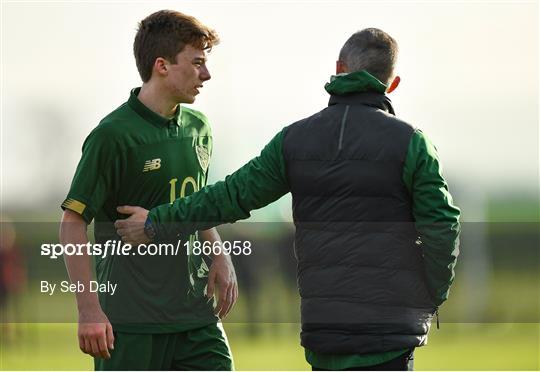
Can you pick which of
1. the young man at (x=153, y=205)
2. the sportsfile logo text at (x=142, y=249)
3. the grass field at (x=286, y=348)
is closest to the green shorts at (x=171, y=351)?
the young man at (x=153, y=205)

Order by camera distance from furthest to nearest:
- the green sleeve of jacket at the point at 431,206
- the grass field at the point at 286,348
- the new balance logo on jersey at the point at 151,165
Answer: the grass field at the point at 286,348 < the new balance logo on jersey at the point at 151,165 < the green sleeve of jacket at the point at 431,206

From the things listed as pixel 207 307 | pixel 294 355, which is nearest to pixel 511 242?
pixel 294 355

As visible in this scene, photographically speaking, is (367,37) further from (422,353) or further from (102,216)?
(422,353)

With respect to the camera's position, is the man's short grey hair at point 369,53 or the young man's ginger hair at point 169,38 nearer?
the man's short grey hair at point 369,53

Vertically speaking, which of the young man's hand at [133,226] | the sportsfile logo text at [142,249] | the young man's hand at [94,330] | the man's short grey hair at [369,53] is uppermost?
the man's short grey hair at [369,53]

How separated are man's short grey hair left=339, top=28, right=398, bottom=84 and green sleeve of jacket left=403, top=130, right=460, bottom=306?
0.38 m

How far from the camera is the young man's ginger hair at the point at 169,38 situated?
19.1 feet

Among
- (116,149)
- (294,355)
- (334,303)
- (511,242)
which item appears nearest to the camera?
(334,303)

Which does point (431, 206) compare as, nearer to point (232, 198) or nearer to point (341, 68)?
point (341, 68)

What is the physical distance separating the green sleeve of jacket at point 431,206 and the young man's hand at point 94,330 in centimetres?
160

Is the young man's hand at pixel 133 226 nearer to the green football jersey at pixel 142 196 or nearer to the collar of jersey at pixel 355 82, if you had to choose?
the green football jersey at pixel 142 196

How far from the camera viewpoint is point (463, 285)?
2266 cm

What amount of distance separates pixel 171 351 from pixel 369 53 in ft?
6.07

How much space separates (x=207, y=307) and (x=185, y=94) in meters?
1.11
